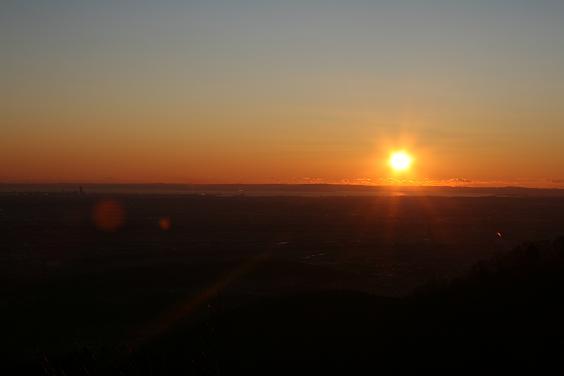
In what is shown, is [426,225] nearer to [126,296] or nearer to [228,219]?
[228,219]

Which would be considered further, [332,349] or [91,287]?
[91,287]

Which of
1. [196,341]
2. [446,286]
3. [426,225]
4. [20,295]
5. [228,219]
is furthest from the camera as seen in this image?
[228,219]

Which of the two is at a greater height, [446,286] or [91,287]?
[446,286]

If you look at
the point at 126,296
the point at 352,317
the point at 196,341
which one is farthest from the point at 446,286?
the point at 126,296

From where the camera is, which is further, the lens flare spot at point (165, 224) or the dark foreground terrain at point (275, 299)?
the lens flare spot at point (165, 224)

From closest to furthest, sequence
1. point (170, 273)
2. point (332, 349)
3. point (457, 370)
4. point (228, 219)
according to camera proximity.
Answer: point (457, 370) < point (332, 349) < point (170, 273) < point (228, 219)

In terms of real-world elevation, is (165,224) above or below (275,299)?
below

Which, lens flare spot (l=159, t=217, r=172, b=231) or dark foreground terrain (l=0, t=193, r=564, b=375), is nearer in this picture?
dark foreground terrain (l=0, t=193, r=564, b=375)

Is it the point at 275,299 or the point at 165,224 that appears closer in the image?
the point at 275,299
